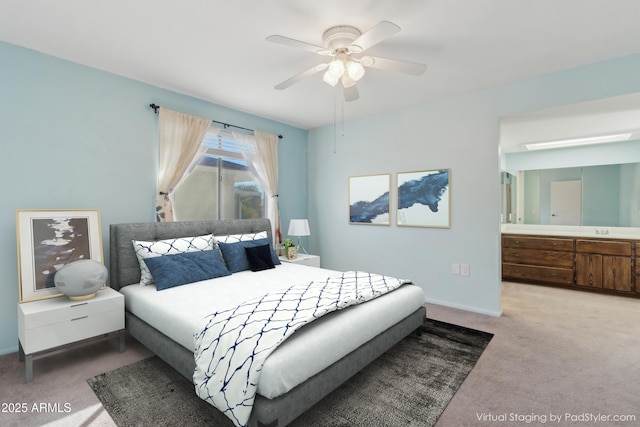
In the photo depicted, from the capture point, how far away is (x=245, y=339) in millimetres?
1624

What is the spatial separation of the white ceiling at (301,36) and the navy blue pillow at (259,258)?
1831 millimetres

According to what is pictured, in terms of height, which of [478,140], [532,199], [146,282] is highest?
[478,140]

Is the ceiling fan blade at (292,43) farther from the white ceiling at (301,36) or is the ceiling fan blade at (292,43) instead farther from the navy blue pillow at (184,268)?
the navy blue pillow at (184,268)

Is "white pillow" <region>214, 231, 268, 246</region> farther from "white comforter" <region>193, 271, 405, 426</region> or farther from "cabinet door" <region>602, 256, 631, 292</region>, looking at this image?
"cabinet door" <region>602, 256, 631, 292</region>

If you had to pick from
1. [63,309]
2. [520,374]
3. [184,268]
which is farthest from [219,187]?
[520,374]

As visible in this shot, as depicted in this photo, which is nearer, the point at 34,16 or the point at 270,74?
the point at 34,16

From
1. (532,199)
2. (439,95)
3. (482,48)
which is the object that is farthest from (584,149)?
(482,48)

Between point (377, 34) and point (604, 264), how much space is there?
4869 millimetres

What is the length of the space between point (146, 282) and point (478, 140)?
386 centimetres

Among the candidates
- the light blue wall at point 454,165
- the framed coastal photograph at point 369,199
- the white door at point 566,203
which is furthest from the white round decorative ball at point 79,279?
the white door at point 566,203

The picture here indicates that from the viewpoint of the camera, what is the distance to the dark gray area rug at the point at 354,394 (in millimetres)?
1769

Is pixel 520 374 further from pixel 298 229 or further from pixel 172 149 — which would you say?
pixel 172 149

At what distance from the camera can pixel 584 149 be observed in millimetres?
5012

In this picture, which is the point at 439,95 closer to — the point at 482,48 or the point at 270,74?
the point at 482,48
